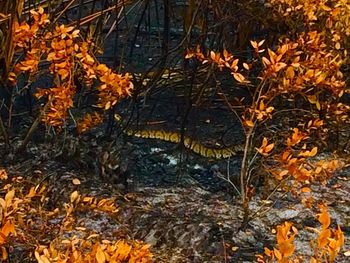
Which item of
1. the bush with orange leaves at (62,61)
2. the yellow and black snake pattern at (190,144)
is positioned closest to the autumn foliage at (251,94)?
the bush with orange leaves at (62,61)

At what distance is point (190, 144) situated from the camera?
133 inches

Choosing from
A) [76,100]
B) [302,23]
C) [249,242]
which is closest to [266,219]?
[249,242]

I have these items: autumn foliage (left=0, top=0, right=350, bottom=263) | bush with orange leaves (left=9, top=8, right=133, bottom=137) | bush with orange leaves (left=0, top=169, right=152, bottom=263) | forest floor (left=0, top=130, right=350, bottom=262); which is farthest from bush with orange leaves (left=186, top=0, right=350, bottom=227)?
bush with orange leaves (left=0, top=169, right=152, bottom=263)

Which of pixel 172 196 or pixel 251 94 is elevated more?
pixel 251 94

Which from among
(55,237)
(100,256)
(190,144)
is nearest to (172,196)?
(190,144)

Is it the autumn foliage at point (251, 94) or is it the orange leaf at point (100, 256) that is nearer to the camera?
the orange leaf at point (100, 256)

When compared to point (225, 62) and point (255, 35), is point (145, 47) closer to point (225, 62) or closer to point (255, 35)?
point (255, 35)

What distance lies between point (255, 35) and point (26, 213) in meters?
1.75

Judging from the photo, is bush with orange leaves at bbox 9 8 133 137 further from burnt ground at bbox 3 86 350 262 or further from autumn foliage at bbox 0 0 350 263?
burnt ground at bbox 3 86 350 262

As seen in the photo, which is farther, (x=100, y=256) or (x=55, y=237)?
(x=55, y=237)

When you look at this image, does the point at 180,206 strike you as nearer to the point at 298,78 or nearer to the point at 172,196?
the point at 172,196

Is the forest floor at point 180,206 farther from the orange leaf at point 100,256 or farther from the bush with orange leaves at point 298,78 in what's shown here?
the orange leaf at point 100,256

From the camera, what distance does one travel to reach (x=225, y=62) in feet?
8.53

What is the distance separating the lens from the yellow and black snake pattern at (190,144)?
3.46 meters
